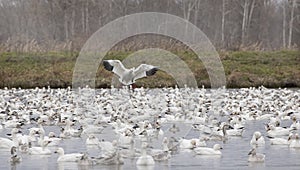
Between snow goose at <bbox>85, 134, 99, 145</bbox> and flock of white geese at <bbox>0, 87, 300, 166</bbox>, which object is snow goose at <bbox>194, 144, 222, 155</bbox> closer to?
flock of white geese at <bbox>0, 87, 300, 166</bbox>

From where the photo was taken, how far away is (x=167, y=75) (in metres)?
44.0

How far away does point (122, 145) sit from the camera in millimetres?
18609

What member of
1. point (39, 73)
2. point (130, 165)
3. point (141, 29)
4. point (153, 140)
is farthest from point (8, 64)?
point (130, 165)

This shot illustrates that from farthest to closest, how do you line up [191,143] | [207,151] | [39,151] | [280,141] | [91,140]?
[91,140] → [280,141] → [191,143] → [39,151] → [207,151]

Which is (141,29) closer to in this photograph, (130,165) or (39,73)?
(39,73)

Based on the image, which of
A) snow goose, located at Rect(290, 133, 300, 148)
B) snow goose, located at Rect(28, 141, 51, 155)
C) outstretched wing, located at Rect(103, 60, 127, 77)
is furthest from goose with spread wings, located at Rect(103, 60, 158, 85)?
snow goose, located at Rect(28, 141, 51, 155)

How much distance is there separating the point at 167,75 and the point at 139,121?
60.7 feet

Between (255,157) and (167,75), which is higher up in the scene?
(167,75)

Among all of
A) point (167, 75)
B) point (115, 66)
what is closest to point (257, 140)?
point (115, 66)

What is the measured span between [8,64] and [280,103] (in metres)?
18.4

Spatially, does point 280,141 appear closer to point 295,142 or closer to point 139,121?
point 295,142

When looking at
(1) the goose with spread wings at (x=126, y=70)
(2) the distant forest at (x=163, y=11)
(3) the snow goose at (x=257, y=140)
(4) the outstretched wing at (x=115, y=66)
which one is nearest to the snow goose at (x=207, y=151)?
(3) the snow goose at (x=257, y=140)

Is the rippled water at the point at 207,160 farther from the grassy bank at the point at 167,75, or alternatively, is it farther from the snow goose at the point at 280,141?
the grassy bank at the point at 167,75

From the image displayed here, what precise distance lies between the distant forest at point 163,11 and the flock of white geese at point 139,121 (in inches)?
922
